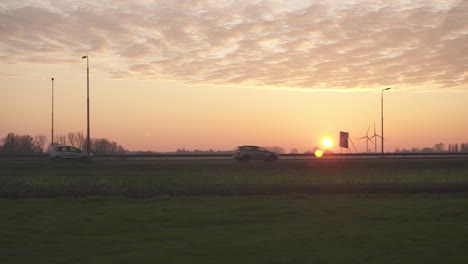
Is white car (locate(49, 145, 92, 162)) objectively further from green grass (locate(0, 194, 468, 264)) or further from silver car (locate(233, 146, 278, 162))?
green grass (locate(0, 194, 468, 264))

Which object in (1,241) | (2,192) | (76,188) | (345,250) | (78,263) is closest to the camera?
(78,263)

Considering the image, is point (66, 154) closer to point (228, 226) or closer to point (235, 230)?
point (228, 226)

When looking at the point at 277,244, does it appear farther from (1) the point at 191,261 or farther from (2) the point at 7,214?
(2) the point at 7,214

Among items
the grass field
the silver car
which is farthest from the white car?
the grass field

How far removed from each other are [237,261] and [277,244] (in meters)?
1.60

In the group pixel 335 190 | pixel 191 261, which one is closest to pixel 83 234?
pixel 191 261

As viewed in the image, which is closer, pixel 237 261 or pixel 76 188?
pixel 237 261

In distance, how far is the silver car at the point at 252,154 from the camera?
48344 millimetres

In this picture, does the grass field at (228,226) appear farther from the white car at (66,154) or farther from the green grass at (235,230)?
the white car at (66,154)

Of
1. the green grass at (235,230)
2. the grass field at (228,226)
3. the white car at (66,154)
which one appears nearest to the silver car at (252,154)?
the white car at (66,154)

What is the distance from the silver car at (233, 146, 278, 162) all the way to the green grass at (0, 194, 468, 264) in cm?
3036

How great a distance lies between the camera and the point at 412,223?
1278 centimetres

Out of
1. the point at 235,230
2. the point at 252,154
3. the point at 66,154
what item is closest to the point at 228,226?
the point at 235,230

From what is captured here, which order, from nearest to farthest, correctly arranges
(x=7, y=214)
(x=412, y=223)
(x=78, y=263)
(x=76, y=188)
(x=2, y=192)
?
1. (x=78, y=263)
2. (x=412, y=223)
3. (x=7, y=214)
4. (x=2, y=192)
5. (x=76, y=188)
